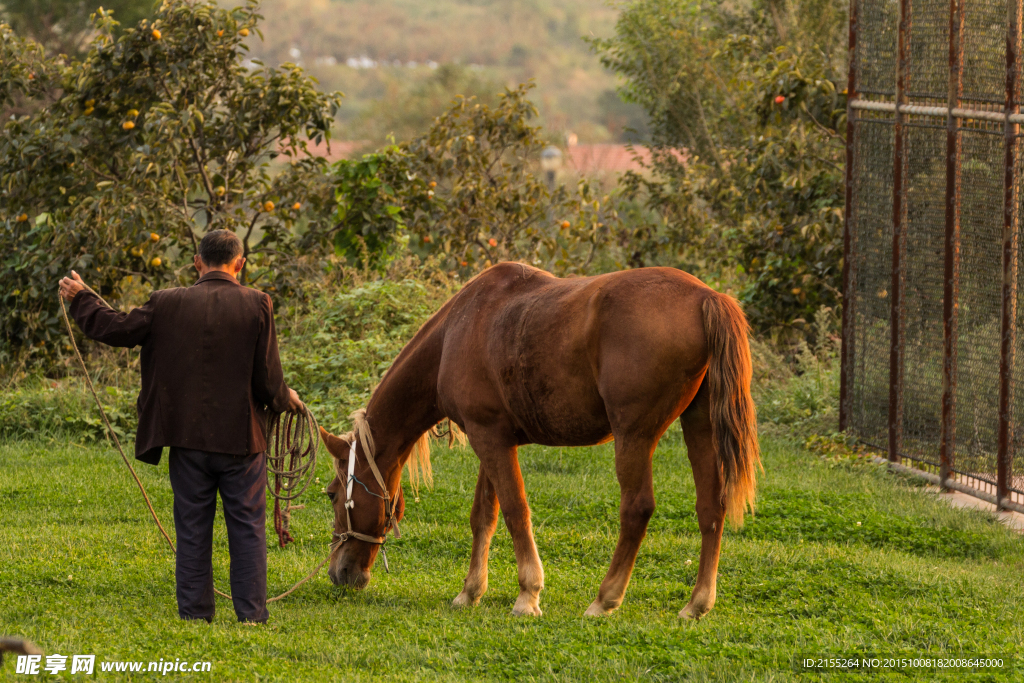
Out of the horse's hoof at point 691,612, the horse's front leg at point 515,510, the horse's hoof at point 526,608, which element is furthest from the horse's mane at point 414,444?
the horse's hoof at point 691,612

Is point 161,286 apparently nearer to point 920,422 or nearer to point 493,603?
point 493,603

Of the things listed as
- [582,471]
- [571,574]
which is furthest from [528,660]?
[582,471]

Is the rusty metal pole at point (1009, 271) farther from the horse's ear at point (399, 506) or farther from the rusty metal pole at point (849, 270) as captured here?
the horse's ear at point (399, 506)

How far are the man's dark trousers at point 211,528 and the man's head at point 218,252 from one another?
2.95 ft

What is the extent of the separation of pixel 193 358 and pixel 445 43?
358 feet

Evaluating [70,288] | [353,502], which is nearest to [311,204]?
[353,502]

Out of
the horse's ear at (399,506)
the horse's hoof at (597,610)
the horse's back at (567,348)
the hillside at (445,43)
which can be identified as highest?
the hillside at (445,43)

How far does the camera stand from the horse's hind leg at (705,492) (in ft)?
16.1

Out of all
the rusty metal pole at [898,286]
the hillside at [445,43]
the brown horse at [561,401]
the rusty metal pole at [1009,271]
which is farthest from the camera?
the hillside at [445,43]

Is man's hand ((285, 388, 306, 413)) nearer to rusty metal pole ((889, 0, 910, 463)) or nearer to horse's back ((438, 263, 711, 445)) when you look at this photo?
horse's back ((438, 263, 711, 445))

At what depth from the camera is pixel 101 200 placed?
10.1m

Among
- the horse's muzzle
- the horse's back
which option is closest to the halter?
the horse's muzzle

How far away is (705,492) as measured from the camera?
493 centimetres

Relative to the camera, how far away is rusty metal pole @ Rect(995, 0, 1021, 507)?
23.5ft
